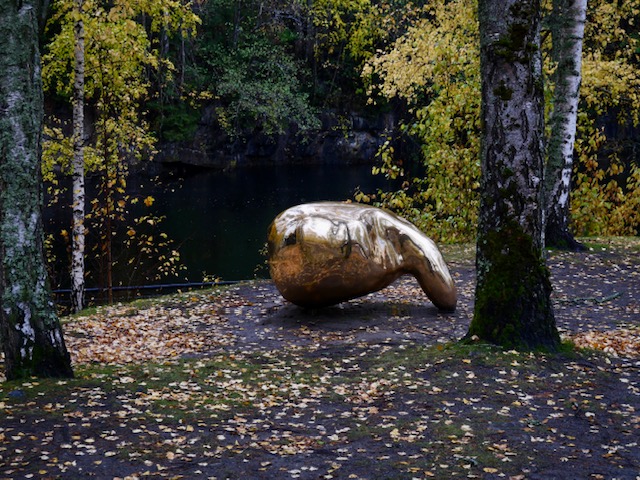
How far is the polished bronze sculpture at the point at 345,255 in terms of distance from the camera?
10.5 m

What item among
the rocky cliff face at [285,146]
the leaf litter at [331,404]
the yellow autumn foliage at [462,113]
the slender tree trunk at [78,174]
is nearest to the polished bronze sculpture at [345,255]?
the leaf litter at [331,404]

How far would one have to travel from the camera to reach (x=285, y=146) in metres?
49.3

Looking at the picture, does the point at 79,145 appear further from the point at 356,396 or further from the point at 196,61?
the point at 196,61

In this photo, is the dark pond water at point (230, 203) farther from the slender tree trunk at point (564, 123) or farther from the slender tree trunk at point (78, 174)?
the slender tree trunk at point (564, 123)

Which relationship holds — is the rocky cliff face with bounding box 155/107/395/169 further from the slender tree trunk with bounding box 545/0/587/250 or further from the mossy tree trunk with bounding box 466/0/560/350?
the mossy tree trunk with bounding box 466/0/560/350

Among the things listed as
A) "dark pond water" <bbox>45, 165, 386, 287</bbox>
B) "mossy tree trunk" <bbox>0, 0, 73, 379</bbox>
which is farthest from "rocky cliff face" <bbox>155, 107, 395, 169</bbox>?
"mossy tree trunk" <bbox>0, 0, 73, 379</bbox>

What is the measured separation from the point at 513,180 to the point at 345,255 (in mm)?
3005

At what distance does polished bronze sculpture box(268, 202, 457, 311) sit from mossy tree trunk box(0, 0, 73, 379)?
3.92 metres

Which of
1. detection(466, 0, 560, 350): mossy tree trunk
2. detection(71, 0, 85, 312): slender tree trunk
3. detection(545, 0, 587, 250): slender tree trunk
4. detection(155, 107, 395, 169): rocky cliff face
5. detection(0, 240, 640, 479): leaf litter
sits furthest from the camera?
detection(155, 107, 395, 169): rocky cliff face

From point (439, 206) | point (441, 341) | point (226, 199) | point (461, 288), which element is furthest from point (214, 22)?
point (441, 341)

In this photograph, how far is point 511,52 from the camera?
8117 millimetres

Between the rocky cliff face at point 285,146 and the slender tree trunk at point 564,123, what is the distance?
29.0 meters

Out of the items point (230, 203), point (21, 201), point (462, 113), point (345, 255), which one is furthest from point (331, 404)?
point (230, 203)

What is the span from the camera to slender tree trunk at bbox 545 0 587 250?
49.4 ft
